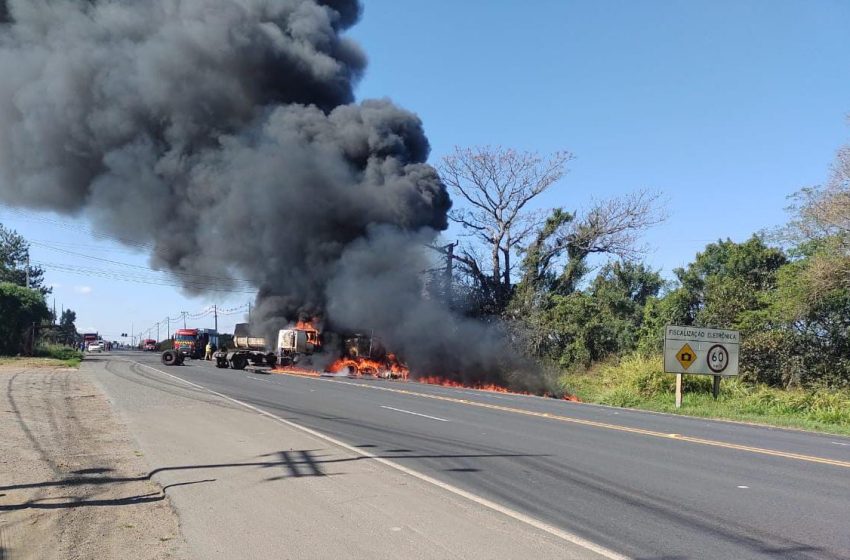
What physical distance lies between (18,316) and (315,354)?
876 inches

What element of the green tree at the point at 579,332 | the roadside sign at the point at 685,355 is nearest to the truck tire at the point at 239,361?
the green tree at the point at 579,332

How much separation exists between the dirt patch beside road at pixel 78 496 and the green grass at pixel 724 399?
45.7 feet

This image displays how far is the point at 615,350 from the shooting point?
3656cm

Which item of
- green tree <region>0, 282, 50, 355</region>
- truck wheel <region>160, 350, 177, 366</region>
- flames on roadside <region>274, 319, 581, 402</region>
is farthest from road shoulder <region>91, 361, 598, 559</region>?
green tree <region>0, 282, 50, 355</region>

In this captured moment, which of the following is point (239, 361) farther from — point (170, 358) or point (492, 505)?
point (492, 505)

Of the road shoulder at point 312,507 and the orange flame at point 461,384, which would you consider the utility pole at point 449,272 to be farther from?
the road shoulder at point 312,507

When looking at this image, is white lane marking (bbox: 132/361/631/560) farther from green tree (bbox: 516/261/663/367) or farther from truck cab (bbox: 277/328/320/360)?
green tree (bbox: 516/261/663/367)

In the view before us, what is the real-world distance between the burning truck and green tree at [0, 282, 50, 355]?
1596 cm

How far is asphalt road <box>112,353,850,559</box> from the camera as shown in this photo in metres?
5.83

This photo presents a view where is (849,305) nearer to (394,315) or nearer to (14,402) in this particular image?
(394,315)

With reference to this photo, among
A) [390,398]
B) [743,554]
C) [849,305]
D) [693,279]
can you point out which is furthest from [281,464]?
[693,279]

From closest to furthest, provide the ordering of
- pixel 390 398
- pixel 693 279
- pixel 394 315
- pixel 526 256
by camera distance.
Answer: pixel 390 398 < pixel 394 315 < pixel 693 279 < pixel 526 256

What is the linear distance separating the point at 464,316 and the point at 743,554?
29.8 meters

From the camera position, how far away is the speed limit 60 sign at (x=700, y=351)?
2048 cm
